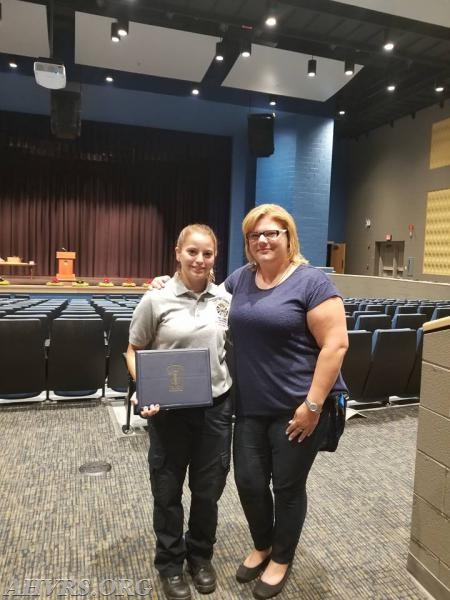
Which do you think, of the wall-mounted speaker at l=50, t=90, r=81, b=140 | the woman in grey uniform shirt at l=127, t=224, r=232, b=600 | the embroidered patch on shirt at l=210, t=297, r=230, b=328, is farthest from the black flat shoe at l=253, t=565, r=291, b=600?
the wall-mounted speaker at l=50, t=90, r=81, b=140

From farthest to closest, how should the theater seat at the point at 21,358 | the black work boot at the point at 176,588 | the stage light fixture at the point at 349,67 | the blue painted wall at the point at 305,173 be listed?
the blue painted wall at the point at 305,173
the stage light fixture at the point at 349,67
the theater seat at the point at 21,358
the black work boot at the point at 176,588

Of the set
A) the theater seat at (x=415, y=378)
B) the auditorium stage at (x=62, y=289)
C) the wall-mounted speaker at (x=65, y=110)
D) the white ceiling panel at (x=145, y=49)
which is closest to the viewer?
the theater seat at (x=415, y=378)

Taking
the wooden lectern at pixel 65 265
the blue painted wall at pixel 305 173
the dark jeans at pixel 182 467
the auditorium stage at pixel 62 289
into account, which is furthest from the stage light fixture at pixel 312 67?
the dark jeans at pixel 182 467

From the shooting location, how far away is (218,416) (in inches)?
67.4

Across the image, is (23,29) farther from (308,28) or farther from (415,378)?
(415,378)

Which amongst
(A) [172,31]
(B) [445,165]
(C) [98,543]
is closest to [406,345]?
(C) [98,543]

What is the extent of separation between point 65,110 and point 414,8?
23.4ft

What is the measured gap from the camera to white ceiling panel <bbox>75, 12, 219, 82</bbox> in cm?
840

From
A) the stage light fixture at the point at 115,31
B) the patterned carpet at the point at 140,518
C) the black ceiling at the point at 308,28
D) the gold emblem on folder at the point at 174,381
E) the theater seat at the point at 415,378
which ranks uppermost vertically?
the black ceiling at the point at 308,28

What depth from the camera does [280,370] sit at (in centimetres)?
163

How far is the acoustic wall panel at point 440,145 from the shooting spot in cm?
1200

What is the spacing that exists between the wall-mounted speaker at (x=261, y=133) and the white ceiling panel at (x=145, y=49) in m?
1.81

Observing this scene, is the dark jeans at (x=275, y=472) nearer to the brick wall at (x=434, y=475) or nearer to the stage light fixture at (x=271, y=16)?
the brick wall at (x=434, y=475)

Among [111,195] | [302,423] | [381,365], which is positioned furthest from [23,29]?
[302,423]
